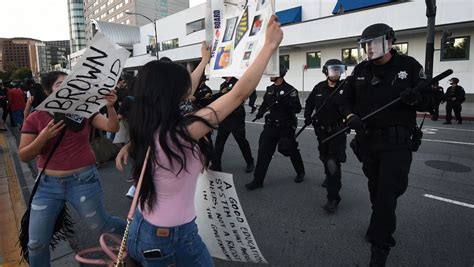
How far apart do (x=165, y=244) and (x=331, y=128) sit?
328 centimetres

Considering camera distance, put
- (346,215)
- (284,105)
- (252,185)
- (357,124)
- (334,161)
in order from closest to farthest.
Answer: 1. (357,124)
2. (346,215)
3. (334,161)
4. (284,105)
5. (252,185)

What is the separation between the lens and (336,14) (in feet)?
65.5

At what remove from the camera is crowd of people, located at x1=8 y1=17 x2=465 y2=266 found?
1443 mm

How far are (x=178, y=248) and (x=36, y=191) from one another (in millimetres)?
1440

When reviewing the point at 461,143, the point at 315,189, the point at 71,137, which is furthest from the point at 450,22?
the point at 71,137

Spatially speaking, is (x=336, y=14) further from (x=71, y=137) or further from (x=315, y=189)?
(x=71, y=137)

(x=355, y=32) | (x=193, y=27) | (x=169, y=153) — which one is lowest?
(x=169, y=153)

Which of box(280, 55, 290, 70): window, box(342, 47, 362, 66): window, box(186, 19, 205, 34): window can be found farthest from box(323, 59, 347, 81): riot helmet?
box(186, 19, 205, 34): window

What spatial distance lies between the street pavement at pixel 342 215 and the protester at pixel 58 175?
86 centimetres

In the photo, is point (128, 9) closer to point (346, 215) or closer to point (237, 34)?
point (346, 215)

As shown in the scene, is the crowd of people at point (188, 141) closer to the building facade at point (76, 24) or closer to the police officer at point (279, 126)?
the police officer at point (279, 126)

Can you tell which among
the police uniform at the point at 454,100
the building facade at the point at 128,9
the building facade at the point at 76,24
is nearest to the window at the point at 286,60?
the police uniform at the point at 454,100

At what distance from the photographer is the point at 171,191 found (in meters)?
1.49

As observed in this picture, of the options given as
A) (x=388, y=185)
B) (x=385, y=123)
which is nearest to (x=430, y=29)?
(x=385, y=123)
